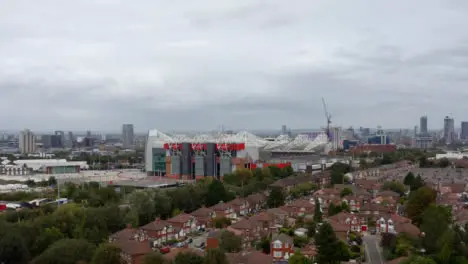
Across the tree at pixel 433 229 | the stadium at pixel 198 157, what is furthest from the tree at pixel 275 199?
the stadium at pixel 198 157

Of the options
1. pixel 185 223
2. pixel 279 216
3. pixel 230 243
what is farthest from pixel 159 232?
pixel 279 216

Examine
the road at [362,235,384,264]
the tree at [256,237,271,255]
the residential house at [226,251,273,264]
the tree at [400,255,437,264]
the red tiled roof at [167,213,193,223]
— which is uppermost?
the tree at [400,255,437,264]

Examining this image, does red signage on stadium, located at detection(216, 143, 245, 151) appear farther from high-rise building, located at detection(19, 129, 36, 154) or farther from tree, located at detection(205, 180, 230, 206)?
high-rise building, located at detection(19, 129, 36, 154)

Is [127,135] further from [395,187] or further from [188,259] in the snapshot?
[188,259]

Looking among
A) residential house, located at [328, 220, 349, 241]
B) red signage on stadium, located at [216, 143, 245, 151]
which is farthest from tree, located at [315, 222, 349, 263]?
red signage on stadium, located at [216, 143, 245, 151]

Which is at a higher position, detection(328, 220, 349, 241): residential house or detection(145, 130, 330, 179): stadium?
detection(145, 130, 330, 179): stadium

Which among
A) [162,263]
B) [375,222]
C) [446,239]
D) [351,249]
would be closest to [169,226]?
[162,263]

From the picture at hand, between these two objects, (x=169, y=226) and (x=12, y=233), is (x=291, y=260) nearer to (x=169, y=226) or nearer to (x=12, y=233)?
(x=169, y=226)

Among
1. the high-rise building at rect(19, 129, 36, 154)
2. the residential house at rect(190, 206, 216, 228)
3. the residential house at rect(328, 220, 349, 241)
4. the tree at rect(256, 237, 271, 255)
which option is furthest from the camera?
the high-rise building at rect(19, 129, 36, 154)

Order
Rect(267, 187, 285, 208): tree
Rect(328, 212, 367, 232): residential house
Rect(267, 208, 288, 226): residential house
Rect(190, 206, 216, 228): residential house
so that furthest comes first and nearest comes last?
1. Rect(267, 187, 285, 208): tree
2. Rect(190, 206, 216, 228): residential house
3. Rect(267, 208, 288, 226): residential house
4. Rect(328, 212, 367, 232): residential house

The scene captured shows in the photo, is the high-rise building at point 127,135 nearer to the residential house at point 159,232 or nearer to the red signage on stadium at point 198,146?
the red signage on stadium at point 198,146
